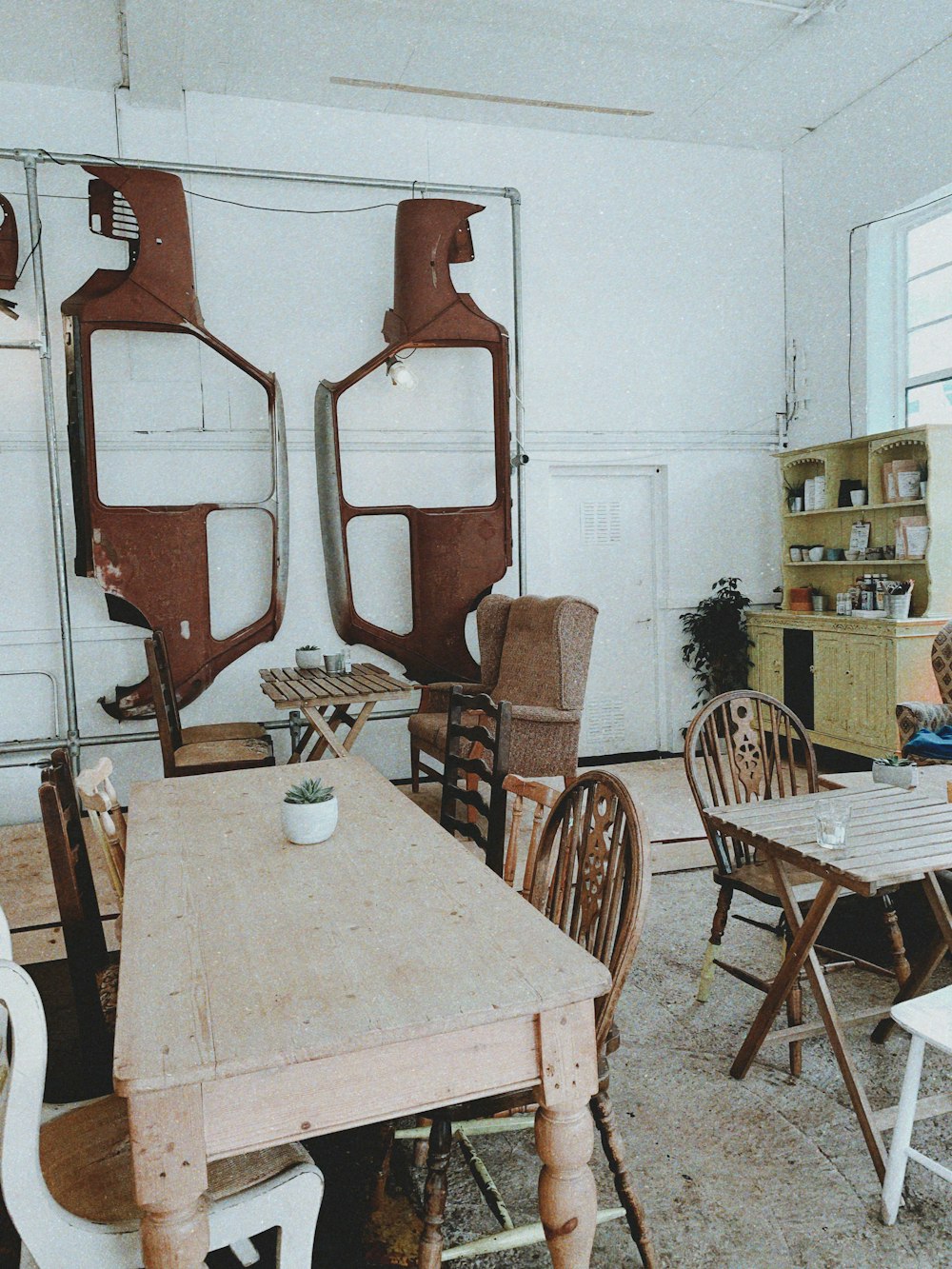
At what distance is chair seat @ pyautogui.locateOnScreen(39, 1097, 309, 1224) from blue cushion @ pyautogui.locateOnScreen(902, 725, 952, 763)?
3.64 meters

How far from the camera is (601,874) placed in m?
1.87

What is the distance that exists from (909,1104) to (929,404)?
5.08m

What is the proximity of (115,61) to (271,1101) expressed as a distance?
5.60 m

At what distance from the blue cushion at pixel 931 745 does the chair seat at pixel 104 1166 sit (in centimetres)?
364

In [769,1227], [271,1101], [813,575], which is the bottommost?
[769,1227]

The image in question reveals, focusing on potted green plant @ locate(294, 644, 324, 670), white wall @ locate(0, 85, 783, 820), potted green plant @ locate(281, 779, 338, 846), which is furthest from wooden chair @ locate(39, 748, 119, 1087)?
white wall @ locate(0, 85, 783, 820)

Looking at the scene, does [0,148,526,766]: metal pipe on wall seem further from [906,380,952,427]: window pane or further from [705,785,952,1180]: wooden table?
[705,785,952,1180]: wooden table

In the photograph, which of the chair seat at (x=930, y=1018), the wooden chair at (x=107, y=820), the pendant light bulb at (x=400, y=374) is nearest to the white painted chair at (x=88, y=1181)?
the wooden chair at (x=107, y=820)

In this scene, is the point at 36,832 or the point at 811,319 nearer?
the point at 36,832

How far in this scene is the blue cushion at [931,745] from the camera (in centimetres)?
421

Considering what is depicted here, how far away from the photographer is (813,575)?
6.60 metres

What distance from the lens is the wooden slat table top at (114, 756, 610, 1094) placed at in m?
1.30

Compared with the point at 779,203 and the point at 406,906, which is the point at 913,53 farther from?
the point at 406,906

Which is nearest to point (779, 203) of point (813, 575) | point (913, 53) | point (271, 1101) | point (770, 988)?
point (913, 53)
